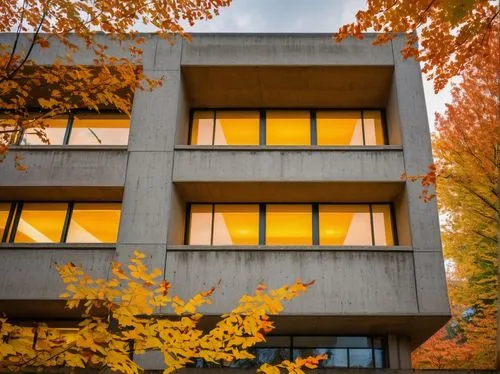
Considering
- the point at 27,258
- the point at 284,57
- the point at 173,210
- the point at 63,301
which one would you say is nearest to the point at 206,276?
the point at 173,210

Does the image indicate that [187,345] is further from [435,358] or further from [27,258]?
[435,358]

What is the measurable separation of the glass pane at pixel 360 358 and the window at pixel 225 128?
305 inches

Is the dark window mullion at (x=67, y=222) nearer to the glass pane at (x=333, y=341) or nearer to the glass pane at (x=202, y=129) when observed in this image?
the glass pane at (x=202, y=129)

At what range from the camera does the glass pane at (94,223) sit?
15.1 metres

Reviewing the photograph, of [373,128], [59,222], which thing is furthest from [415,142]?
[59,222]

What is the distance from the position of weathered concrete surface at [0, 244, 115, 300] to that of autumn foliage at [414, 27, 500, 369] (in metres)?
10.7

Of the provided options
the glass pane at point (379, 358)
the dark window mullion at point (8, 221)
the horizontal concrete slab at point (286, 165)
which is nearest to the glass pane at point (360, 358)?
the glass pane at point (379, 358)

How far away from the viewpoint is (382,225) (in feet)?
50.4

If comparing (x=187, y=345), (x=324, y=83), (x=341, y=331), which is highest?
(x=324, y=83)

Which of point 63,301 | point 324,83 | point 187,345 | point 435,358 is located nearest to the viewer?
point 187,345

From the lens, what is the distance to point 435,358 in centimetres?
2252

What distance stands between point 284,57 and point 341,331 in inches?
364

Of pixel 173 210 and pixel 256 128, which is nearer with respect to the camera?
pixel 173 210

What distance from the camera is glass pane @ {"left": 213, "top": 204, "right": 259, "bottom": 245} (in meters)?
15.2
